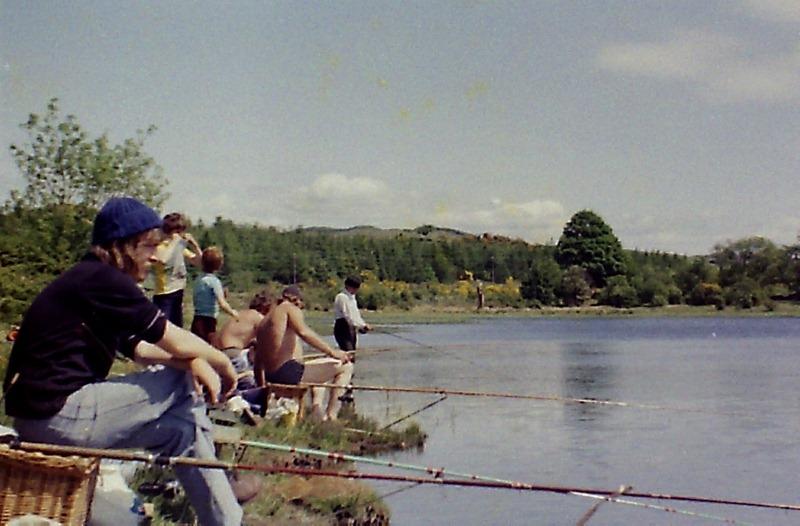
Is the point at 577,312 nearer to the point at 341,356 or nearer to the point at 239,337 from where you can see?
the point at 341,356

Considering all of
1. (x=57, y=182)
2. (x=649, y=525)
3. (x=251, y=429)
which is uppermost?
(x=57, y=182)

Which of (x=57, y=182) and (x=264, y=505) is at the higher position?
(x=57, y=182)

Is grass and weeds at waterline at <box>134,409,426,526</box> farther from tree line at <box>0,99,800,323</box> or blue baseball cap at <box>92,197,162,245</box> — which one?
tree line at <box>0,99,800,323</box>

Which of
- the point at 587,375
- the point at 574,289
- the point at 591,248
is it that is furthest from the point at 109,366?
the point at 591,248

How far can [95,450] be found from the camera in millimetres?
4066

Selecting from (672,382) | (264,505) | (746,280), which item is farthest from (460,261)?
(264,505)

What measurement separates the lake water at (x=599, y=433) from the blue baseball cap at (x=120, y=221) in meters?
5.66

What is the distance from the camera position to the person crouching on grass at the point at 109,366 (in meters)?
4.12

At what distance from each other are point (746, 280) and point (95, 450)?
259 ft

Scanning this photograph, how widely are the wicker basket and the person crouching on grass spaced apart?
142 millimetres

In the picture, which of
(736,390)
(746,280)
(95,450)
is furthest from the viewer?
(746,280)

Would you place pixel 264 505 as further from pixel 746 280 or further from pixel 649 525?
pixel 746 280

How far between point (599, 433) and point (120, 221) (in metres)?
13.0

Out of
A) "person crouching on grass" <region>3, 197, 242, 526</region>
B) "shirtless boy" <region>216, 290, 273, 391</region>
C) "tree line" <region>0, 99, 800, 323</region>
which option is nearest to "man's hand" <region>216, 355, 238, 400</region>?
"person crouching on grass" <region>3, 197, 242, 526</region>
